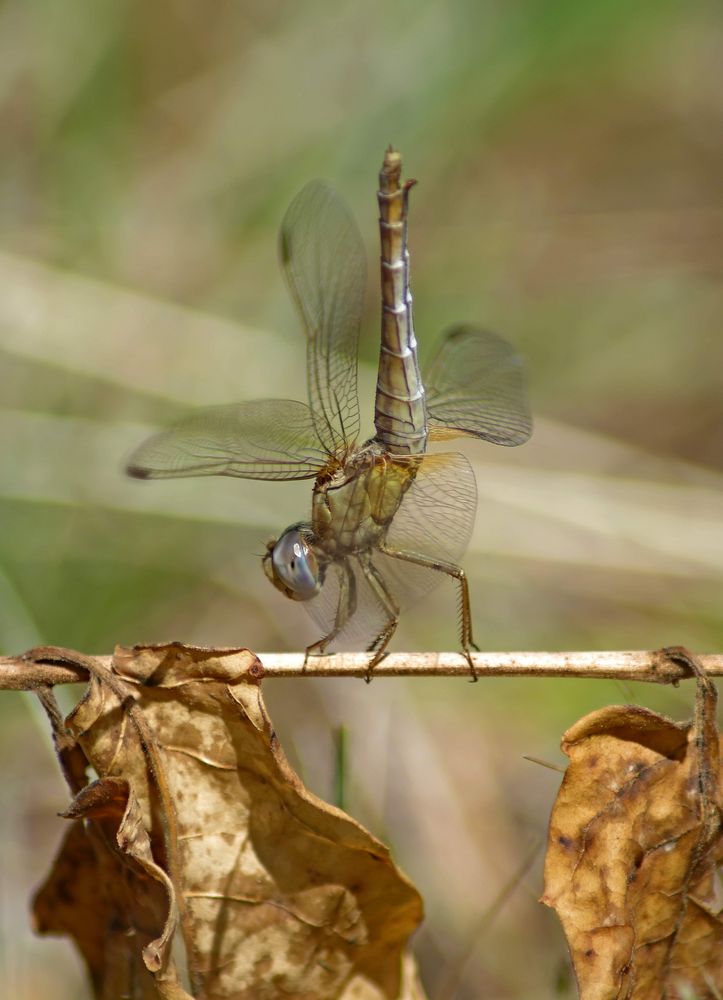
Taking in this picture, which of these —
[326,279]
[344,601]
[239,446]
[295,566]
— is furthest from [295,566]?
[326,279]

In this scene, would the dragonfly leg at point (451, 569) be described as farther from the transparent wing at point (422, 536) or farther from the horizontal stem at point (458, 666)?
the horizontal stem at point (458, 666)

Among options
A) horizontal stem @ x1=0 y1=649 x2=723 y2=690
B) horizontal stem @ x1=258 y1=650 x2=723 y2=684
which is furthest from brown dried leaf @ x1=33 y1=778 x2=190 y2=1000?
horizontal stem @ x1=258 y1=650 x2=723 y2=684

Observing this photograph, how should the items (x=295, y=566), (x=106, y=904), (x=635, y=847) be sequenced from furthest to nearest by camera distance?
(x=295, y=566), (x=106, y=904), (x=635, y=847)

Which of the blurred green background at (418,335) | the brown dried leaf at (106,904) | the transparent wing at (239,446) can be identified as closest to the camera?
the brown dried leaf at (106,904)

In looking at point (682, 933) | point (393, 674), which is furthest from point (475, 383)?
point (682, 933)

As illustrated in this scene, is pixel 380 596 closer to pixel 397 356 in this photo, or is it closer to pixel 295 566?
pixel 295 566

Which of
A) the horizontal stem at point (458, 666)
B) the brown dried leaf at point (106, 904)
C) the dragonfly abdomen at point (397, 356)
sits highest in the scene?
the dragonfly abdomen at point (397, 356)

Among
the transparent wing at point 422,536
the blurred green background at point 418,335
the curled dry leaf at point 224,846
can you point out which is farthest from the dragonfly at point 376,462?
the blurred green background at point 418,335
